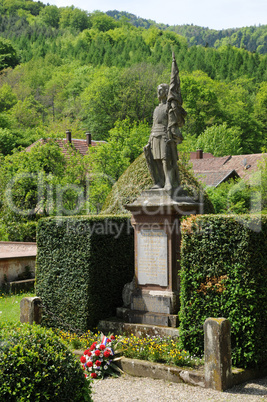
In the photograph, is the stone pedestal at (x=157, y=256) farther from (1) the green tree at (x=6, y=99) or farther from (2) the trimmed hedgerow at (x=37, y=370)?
(1) the green tree at (x=6, y=99)

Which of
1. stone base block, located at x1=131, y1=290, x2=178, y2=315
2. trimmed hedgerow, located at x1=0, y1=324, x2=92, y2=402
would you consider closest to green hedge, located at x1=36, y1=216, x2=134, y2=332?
stone base block, located at x1=131, y1=290, x2=178, y2=315

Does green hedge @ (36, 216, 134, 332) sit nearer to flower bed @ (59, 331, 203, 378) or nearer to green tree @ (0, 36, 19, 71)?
flower bed @ (59, 331, 203, 378)

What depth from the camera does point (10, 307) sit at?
42.9ft

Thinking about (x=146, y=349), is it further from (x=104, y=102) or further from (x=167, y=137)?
(x=104, y=102)

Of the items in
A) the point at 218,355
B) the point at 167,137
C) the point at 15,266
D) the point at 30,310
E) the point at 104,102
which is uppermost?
the point at 104,102

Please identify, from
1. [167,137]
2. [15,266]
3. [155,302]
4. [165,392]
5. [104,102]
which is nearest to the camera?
[165,392]

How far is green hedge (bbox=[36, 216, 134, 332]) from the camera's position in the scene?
1055 cm

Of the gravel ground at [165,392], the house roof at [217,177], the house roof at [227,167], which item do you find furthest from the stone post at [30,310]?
the house roof at [227,167]

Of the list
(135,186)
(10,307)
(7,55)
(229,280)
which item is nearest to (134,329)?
(229,280)

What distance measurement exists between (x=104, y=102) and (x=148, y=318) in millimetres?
47356

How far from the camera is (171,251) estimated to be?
10.1 m

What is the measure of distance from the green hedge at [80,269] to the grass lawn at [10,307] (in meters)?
1.10

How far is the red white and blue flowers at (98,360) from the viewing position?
8.66 metres

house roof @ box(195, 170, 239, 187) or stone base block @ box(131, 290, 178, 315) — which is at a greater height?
house roof @ box(195, 170, 239, 187)
